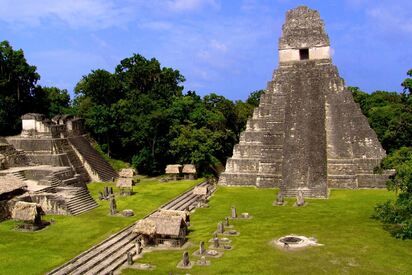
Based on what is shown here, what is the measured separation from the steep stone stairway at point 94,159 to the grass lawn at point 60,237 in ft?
27.6

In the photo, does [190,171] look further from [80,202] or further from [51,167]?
[80,202]

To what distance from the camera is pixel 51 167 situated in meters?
35.5

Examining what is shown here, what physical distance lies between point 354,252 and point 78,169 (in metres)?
26.4

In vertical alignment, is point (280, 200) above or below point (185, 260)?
above

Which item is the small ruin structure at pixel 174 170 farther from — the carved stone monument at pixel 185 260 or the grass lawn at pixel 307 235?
the carved stone monument at pixel 185 260

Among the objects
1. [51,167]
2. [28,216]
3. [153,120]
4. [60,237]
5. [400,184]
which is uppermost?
[153,120]

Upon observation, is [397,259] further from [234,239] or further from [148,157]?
[148,157]

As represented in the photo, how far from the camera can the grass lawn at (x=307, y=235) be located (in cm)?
1862

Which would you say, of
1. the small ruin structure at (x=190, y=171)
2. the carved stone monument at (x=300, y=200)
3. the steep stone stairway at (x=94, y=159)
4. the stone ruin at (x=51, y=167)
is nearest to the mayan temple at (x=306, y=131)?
the carved stone monument at (x=300, y=200)

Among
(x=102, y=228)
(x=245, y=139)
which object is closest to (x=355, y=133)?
(x=245, y=139)

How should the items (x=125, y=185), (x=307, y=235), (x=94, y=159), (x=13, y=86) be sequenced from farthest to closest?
(x=13, y=86) < (x=94, y=159) < (x=125, y=185) < (x=307, y=235)

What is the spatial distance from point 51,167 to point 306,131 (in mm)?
19787

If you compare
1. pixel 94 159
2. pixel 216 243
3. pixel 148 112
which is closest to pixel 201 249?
Result: pixel 216 243

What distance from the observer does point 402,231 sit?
21.9m
